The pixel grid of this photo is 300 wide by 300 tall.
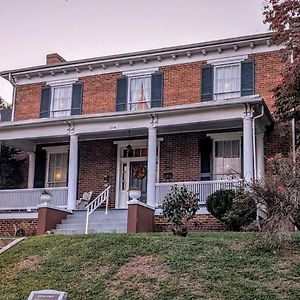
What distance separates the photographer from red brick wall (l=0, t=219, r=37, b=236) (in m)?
18.3

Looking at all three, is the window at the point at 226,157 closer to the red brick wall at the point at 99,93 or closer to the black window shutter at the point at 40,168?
the red brick wall at the point at 99,93

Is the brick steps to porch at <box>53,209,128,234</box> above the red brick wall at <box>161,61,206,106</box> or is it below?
below

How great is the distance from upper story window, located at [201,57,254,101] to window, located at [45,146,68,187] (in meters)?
5.57

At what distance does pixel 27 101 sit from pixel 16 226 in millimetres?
5914

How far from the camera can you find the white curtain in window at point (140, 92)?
20.5 meters

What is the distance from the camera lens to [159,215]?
1711cm

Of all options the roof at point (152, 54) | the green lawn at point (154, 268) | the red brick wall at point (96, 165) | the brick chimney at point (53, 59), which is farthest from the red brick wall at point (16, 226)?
the brick chimney at point (53, 59)

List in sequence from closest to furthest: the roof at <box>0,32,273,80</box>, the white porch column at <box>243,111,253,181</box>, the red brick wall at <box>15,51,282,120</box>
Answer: the white porch column at <box>243,111,253,181</box>
the red brick wall at <box>15,51,282,120</box>
the roof at <box>0,32,273,80</box>

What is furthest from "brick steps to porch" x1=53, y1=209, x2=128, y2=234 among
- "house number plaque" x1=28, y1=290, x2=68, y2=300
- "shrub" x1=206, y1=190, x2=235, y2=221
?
"house number plaque" x1=28, y1=290, x2=68, y2=300

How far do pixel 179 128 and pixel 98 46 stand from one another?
7001 mm

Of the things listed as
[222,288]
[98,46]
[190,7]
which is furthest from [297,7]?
[98,46]

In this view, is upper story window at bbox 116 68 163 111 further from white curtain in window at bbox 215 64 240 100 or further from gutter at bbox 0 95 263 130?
gutter at bbox 0 95 263 130

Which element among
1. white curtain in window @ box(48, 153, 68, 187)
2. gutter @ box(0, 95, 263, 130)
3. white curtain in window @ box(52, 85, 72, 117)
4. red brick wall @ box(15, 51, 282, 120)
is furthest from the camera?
white curtain in window @ box(52, 85, 72, 117)

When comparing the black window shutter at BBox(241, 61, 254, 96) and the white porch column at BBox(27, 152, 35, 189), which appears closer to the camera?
the black window shutter at BBox(241, 61, 254, 96)
